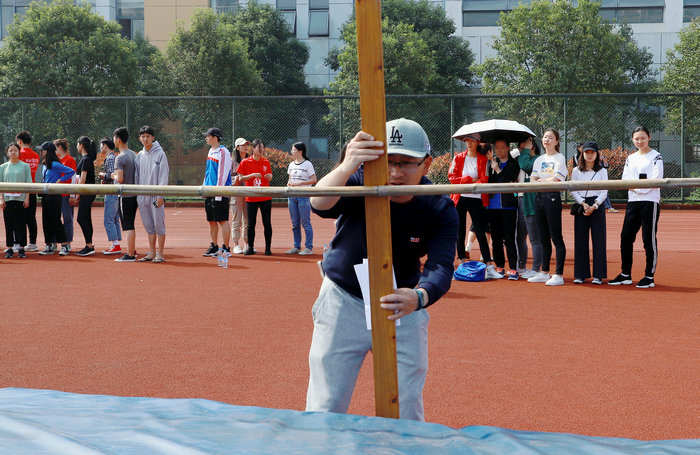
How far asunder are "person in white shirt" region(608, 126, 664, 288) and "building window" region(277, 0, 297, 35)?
128 ft

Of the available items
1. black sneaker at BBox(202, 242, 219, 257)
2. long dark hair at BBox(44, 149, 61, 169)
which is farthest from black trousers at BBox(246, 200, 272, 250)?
long dark hair at BBox(44, 149, 61, 169)

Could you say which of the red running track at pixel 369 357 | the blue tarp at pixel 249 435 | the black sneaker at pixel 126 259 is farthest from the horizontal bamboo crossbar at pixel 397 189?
the black sneaker at pixel 126 259

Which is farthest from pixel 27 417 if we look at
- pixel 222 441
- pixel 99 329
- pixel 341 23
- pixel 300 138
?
pixel 341 23

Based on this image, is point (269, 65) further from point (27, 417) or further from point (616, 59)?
point (27, 417)

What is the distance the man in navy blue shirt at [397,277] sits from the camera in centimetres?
303

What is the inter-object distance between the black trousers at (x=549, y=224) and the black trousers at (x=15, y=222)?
816 centimetres

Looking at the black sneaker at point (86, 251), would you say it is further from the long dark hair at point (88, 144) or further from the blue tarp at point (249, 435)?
the blue tarp at point (249, 435)

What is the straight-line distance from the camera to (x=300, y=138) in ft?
70.7

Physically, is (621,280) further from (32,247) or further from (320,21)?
(320,21)

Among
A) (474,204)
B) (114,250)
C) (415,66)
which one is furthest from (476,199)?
(415,66)

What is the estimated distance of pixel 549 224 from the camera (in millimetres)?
9320

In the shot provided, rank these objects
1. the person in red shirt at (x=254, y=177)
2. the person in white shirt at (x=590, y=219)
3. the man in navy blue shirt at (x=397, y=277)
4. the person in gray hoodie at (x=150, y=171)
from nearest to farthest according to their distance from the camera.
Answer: the man in navy blue shirt at (x=397, y=277) → the person in white shirt at (x=590, y=219) → the person in gray hoodie at (x=150, y=171) → the person in red shirt at (x=254, y=177)

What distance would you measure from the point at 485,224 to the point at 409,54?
24060 millimetres

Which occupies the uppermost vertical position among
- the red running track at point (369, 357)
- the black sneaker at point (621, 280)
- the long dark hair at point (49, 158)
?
the long dark hair at point (49, 158)
